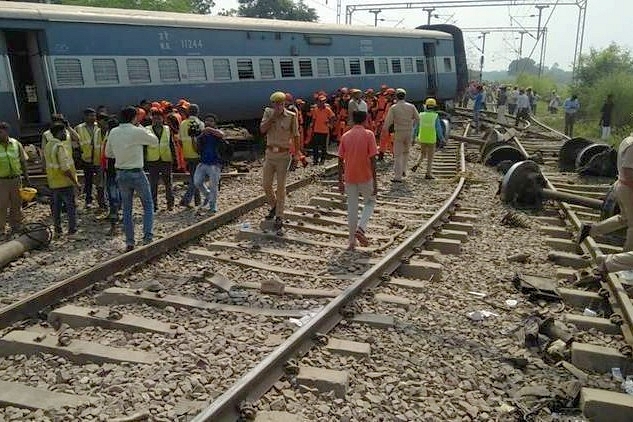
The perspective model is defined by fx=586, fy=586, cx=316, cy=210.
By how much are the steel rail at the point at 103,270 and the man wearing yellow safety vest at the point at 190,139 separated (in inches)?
46.0

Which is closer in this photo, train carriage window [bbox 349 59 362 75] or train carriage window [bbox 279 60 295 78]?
train carriage window [bbox 279 60 295 78]

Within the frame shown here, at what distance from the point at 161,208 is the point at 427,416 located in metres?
6.68

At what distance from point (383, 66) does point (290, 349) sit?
17387 mm

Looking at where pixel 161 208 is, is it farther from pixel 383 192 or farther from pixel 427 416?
pixel 427 416

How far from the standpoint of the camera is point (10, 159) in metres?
7.79

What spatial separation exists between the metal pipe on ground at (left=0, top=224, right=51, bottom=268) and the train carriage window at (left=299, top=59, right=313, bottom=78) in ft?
34.5

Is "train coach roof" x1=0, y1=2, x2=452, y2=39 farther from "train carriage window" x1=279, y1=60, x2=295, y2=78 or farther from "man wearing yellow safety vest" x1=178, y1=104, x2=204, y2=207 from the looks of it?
"man wearing yellow safety vest" x1=178, y1=104, x2=204, y2=207

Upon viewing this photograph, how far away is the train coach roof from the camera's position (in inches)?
425

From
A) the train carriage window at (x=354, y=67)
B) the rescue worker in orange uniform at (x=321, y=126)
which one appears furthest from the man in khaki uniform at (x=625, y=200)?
the train carriage window at (x=354, y=67)

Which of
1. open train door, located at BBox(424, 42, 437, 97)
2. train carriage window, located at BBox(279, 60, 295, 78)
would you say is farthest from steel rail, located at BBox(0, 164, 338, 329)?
open train door, located at BBox(424, 42, 437, 97)

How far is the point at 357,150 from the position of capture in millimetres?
6969

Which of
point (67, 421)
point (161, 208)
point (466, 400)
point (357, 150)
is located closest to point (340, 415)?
point (466, 400)

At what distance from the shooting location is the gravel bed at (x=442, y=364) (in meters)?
3.74

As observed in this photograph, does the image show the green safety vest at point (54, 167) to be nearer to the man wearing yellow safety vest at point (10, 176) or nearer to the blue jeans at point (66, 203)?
the blue jeans at point (66, 203)
